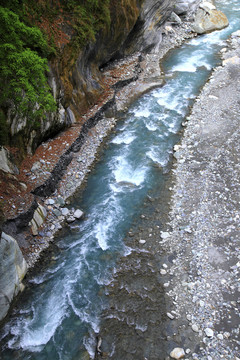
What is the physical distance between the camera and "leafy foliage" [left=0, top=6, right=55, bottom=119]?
10.3 meters

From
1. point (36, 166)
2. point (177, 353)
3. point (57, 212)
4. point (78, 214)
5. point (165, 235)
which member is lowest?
point (177, 353)

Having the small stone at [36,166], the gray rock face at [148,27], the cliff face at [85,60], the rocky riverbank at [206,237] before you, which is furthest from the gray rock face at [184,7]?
the small stone at [36,166]

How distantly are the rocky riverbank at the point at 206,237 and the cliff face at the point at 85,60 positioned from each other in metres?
6.97

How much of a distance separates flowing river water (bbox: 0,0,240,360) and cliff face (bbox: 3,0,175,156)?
3.29 metres

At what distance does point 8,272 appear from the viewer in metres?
9.09

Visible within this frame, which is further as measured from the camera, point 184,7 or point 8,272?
point 184,7

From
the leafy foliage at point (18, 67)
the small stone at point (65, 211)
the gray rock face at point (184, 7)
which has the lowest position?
the small stone at point (65, 211)

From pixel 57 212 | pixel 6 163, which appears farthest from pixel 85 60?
pixel 57 212

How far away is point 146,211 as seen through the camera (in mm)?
13133

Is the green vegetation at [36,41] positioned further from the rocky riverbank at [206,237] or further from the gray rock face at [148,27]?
the rocky riverbank at [206,237]

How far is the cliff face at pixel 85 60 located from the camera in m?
14.0

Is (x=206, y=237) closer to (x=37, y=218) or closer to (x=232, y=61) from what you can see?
(x=37, y=218)

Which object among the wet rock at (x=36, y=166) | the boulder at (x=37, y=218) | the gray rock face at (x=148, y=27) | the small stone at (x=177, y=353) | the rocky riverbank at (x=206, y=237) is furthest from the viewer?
the gray rock face at (x=148, y=27)

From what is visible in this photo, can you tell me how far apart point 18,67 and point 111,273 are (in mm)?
8689
